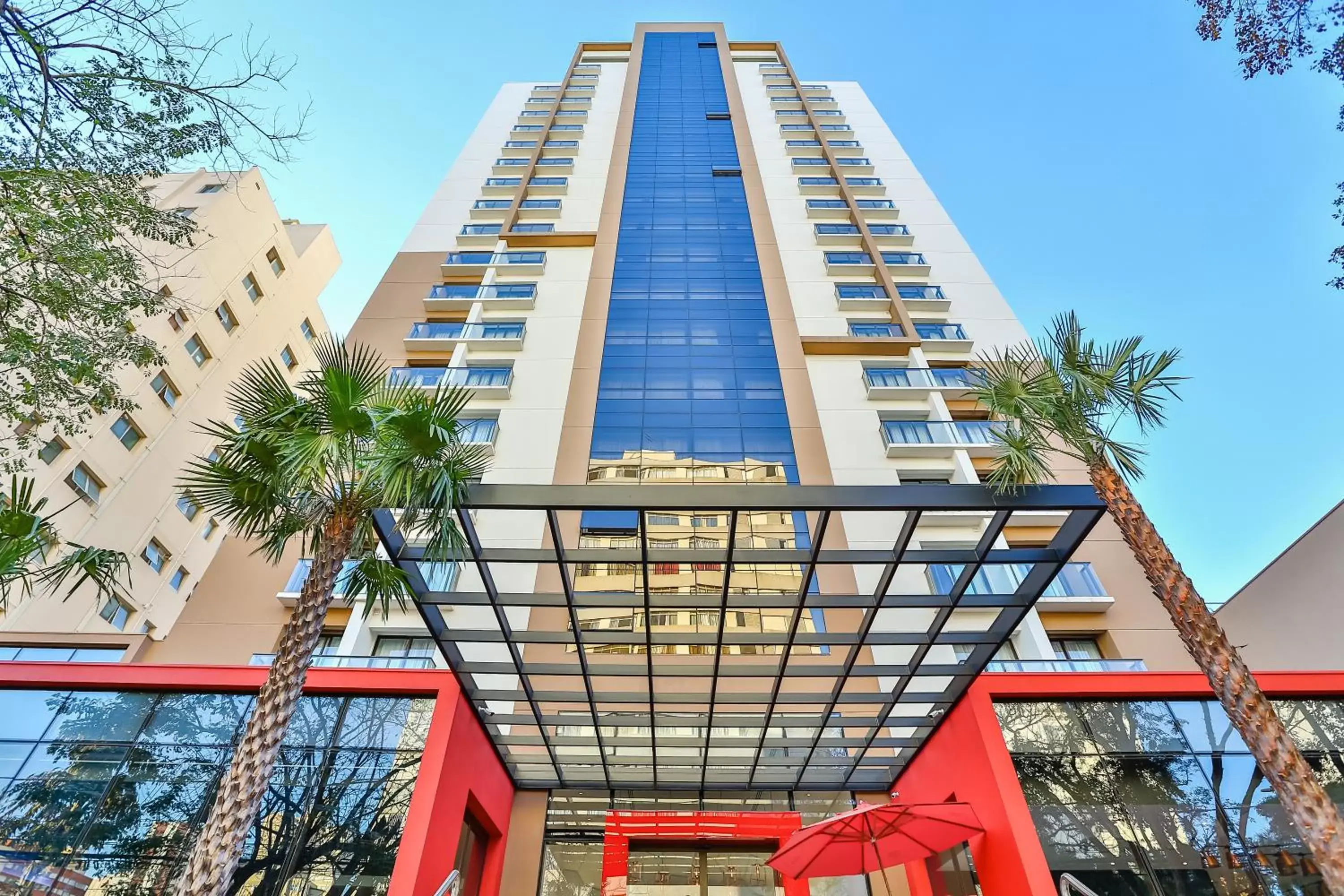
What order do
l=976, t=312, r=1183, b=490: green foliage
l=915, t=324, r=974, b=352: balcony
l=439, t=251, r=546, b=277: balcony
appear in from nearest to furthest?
1. l=976, t=312, r=1183, b=490: green foliage
2. l=915, t=324, r=974, b=352: balcony
3. l=439, t=251, r=546, b=277: balcony

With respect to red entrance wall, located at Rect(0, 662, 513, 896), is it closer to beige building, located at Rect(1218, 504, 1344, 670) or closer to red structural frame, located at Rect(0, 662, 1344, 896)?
red structural frame, located at Rect(0, 662, 1344, 896)

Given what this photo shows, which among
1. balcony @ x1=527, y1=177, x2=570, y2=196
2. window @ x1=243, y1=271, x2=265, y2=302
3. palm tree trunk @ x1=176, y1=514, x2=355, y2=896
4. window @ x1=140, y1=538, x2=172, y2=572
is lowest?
palm tree trunk @ x1=176, y1=514, x2=355, y2=896

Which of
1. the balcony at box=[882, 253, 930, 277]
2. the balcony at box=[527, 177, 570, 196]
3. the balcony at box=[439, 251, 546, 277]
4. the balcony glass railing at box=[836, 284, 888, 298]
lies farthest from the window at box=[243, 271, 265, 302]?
the balcony at box=[882, 253, 930, 277]

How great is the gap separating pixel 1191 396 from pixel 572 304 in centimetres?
1828

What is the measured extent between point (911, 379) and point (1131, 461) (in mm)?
13060

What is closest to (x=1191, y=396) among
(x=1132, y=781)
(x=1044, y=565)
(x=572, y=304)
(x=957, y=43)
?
(x=1044, y=565)

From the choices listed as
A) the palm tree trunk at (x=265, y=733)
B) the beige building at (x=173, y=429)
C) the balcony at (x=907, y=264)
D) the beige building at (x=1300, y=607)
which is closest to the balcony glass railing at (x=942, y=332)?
the balcony at (x=907, y=264)

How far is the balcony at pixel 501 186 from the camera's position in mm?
29125

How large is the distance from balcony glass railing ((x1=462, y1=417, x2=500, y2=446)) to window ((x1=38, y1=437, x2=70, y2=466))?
40.8ft

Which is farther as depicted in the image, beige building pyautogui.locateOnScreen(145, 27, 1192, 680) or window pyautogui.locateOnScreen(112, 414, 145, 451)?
window pyautogui.locateOnScreen(112, 414, 145, 451)

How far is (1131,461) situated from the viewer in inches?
274

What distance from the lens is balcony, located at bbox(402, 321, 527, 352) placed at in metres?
20.7

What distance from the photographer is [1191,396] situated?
743cm

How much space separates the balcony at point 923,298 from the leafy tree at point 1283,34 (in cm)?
1489
